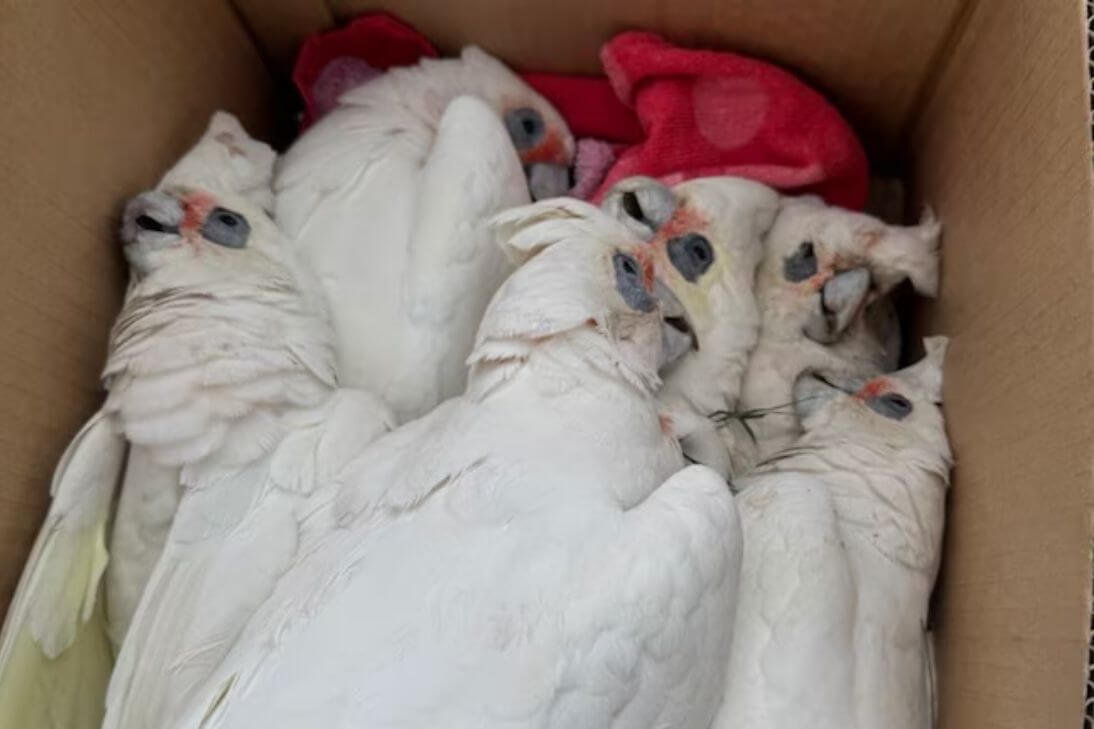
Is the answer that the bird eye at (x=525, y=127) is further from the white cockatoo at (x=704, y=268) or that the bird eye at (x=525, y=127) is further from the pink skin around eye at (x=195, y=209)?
the pink skin around eye at (x=195, y=209)

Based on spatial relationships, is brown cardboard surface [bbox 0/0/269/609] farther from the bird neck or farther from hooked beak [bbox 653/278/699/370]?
hooked beak [bbox 653/278/699/370]

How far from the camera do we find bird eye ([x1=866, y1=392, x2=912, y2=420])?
4.38 feet

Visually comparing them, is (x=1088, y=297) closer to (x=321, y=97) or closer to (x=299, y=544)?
(x=299, y=544)

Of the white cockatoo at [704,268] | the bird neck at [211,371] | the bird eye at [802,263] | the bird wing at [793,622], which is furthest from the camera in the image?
the bird eye at [802,263]

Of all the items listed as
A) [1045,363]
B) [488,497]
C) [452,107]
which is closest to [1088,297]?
[1045,363]

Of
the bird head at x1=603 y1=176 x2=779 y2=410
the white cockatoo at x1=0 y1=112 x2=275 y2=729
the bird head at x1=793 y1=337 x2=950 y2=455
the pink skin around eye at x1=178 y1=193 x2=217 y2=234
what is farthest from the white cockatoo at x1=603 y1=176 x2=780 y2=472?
the white cockatoo at x1=0 y1=112 x2=275 y2=729

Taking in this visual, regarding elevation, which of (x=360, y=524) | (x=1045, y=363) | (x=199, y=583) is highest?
(x=1045, y=363)

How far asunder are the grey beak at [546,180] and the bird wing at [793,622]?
0.64 metres

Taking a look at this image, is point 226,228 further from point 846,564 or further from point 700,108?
point 846,564

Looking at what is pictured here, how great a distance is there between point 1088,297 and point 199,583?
881mm

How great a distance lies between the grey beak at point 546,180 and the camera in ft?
5.37

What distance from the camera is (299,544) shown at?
1.16 m

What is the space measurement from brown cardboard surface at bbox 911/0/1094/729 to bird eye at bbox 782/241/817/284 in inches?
7.1

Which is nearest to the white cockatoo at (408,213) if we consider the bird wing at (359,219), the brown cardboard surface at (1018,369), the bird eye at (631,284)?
the bird wing at (359,219)
